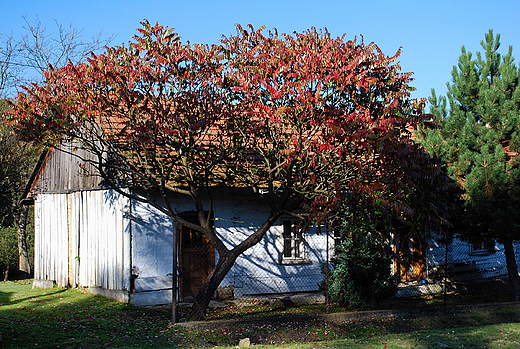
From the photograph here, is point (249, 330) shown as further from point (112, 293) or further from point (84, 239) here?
point (84, 239)

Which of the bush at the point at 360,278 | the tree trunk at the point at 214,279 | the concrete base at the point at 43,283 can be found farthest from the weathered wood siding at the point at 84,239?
the bush at the point at 360,278

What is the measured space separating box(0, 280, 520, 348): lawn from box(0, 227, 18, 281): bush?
39.2 ft

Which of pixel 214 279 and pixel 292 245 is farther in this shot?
pixel 292 245

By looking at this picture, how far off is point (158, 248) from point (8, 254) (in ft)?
45.8

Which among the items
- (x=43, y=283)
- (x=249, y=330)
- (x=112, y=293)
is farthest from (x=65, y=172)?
(x=249, y=330)

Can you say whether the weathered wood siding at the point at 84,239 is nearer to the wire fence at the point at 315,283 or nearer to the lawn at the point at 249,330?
the lawn at the point at 249,330

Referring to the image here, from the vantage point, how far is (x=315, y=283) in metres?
13.0

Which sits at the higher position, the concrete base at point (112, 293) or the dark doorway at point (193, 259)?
the dark doorway at point (193, 259)

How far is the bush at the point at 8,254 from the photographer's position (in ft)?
71.1

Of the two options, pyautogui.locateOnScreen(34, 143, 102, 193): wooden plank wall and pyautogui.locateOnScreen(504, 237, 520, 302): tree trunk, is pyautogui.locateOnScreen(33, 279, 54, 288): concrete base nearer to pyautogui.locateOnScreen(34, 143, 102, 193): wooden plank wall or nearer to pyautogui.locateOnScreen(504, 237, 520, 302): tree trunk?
pyautogui.locateOnScreen(34, 143, 102, 193): wooden plank wall

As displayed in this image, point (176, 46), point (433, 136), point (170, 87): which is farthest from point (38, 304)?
point (433, 136)

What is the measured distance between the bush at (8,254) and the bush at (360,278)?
1758 centimetres

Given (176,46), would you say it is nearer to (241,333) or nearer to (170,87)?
(170,87)

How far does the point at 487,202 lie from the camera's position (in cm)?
1095
